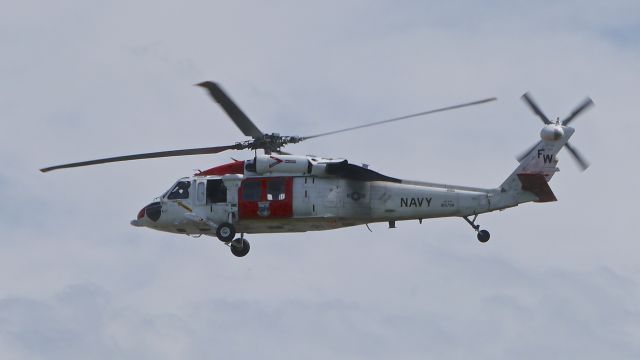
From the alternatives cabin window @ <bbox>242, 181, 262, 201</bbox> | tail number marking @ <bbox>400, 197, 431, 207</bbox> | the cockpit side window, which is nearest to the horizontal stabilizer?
tail number marking @ <bbox>400, 197, 431, 207</bbox>

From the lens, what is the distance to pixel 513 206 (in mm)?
46531

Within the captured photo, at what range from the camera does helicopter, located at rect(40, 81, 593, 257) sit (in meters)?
46.6

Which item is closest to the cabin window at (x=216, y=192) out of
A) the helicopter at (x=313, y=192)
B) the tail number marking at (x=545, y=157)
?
the helicopter at (x=313, y=192)

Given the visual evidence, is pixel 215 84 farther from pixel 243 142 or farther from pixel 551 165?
pixel 551 165

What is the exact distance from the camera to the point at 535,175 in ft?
152

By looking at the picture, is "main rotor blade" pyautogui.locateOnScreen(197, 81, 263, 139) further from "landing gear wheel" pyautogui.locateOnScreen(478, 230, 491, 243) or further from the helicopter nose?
"landing gear wheel" pyautogui.locateOnScreen(478, 230, 491, 243)

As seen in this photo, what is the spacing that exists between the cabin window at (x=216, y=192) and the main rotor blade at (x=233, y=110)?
80.0 inches

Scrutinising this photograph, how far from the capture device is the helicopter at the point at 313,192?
46.6 metres

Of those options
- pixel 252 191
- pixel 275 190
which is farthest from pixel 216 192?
pixel 275 190

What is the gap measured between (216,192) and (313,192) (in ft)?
11.1

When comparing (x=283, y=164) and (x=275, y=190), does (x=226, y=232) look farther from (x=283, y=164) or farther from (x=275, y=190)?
(x=283, y=164)

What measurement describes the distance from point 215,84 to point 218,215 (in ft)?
18.3

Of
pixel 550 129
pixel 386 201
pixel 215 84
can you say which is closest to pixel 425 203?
pixel 386 201

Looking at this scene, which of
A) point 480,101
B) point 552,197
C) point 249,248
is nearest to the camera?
point 480,101
